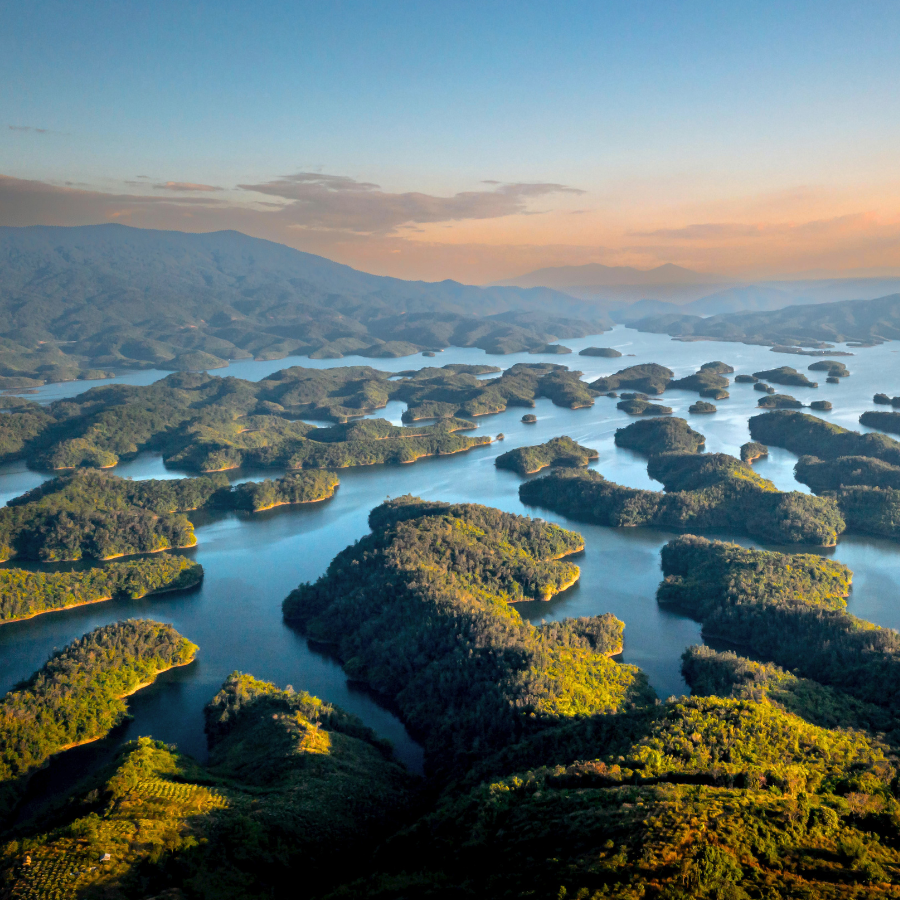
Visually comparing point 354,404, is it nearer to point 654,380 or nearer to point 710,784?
point 654,380

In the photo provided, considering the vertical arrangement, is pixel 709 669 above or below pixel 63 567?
above

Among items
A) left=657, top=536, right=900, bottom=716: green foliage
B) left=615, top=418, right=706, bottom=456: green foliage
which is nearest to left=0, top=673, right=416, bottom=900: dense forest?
left=657, top=536, right=900, bottom=716: green foliage

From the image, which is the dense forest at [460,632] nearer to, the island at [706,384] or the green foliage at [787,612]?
the green foliage at [787,612]

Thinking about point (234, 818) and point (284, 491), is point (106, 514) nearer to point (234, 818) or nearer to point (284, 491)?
point (284, 491)

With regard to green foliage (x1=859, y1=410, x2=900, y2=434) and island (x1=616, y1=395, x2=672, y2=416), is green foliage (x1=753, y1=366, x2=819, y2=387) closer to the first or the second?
green foliage (x1=859, y1=410, x2=900, y2=434)

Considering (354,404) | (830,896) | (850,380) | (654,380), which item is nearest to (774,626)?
(830,896)

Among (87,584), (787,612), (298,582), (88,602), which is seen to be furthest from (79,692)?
(787,612)
